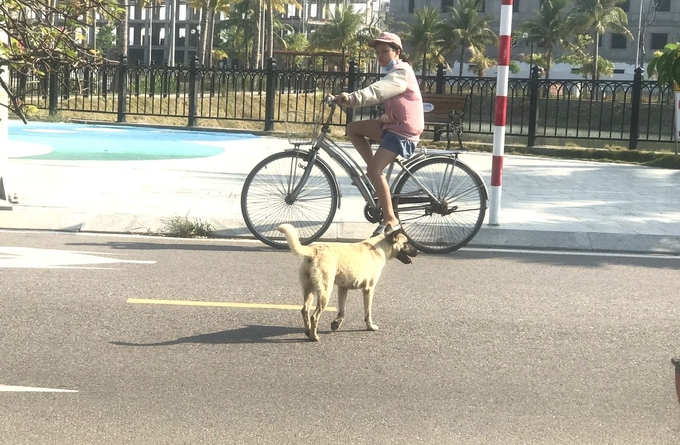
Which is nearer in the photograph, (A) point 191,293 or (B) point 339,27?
(A) point 191,293

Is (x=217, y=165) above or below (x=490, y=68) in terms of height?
below

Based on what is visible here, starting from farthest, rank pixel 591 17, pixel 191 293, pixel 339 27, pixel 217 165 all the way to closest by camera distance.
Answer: pixel 339 27, pixel 591 17, pixel 217 165, pixel 191 293

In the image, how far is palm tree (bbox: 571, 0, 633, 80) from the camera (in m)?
87.5

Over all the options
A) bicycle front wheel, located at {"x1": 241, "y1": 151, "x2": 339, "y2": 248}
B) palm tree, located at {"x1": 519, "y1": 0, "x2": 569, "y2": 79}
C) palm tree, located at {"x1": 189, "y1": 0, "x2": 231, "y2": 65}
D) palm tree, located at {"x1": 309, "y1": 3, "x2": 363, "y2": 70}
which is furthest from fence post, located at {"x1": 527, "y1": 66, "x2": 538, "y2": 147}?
palm tree, located at {"x1": 309, "y1": 3, "x2": 363, "y2": 70}

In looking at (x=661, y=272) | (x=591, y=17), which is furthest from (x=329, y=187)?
(x=591, y=17)

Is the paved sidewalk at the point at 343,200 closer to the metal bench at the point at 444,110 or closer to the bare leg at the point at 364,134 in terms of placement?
the bare leg at the point at 364,134

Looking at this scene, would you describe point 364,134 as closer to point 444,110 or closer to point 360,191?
A: point 360,191

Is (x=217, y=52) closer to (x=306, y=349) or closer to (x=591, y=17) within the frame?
(x=591, y=17)

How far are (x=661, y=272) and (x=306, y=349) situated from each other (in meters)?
4.10

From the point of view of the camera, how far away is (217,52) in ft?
347

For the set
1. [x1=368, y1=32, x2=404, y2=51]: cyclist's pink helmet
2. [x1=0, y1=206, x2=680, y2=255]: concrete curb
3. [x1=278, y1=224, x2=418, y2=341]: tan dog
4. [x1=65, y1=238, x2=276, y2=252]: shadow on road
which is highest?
[x1=368, y1=32, x2=404, y2=51]: cyclist's pink helmet

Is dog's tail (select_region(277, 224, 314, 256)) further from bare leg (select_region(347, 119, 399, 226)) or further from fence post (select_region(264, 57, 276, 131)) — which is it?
fence post (select_region(264, 57, 276, 131))

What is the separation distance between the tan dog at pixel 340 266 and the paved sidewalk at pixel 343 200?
11.2 ft

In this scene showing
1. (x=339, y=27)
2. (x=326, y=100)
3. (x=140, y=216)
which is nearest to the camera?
(x=326, y=100)
